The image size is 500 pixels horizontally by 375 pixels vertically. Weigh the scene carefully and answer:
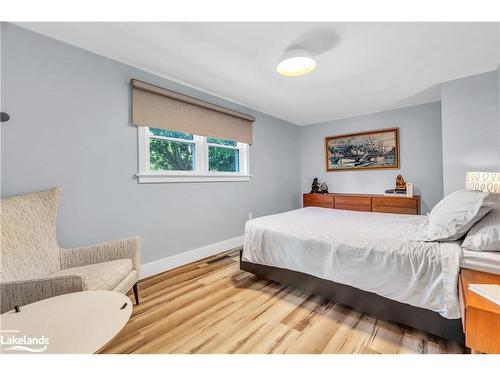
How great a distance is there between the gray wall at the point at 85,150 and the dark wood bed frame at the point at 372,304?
1.29 m

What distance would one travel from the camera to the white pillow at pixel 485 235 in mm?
1280

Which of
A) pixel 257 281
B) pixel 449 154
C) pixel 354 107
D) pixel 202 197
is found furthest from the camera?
pixel 354 107

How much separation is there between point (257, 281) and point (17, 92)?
8.79ft

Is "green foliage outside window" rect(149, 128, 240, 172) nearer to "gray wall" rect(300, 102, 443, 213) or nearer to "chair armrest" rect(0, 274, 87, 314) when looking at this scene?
"chair armrest" rect(0, 274, 87, 314)

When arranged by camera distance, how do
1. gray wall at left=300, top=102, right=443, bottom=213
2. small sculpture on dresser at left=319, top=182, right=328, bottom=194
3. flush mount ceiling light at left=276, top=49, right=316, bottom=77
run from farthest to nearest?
small sculpture on dresser at left=319, top=182, right=328, bottom=194, gray wall at left=300, top=102, right=443, bottom=213, flush mount ceiling light at left=276, top=49, right=316, bottom=77

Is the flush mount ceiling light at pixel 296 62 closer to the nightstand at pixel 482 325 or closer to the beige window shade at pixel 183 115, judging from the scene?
the beige window shade at pixel 183 115

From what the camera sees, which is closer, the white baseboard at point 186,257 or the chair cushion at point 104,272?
the chair cushion at point 104,272

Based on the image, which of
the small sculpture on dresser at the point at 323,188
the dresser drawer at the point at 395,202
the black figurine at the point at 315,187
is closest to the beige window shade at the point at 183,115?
the black figurine at the point at 315,187

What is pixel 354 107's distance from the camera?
148 inches

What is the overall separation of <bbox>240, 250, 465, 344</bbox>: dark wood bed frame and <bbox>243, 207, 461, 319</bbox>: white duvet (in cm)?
6

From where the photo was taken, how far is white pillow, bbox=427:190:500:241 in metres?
1.44

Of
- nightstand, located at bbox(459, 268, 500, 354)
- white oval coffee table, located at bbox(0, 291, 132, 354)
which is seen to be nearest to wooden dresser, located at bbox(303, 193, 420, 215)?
nightstand, located at bbox(459, 268, 500, 354)

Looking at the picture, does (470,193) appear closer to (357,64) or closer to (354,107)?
(357,64)

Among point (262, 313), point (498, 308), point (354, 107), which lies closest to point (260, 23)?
point (498, 308)
